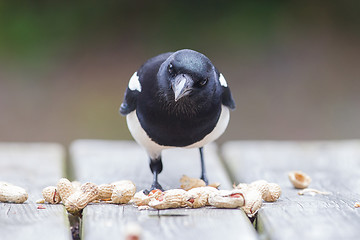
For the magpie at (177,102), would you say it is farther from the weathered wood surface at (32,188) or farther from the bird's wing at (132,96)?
the weathered wood surface at (32,188)

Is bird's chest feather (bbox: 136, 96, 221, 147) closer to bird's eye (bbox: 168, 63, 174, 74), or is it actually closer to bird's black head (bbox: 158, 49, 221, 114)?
bird's black head (bbox: 158, 49, 221, 114)

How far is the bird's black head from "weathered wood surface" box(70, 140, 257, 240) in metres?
0.51

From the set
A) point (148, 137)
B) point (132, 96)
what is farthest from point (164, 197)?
point (132, 96)

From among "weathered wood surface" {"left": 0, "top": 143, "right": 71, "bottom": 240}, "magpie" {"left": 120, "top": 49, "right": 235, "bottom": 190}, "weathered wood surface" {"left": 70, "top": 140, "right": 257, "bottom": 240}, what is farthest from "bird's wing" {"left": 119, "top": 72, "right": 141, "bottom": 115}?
"weathered wood surface" {"left": 0, "top": 143, "right": 71, "bottom": 240}

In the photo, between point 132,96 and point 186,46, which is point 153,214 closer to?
point 132,96

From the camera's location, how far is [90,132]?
7051mm

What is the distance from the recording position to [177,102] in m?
3.04

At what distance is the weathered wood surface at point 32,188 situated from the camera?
7.54 feet

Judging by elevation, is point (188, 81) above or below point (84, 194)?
above

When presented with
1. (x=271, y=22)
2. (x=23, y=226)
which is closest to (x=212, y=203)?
(x=23, y=226)

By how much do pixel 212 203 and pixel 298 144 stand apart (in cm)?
173

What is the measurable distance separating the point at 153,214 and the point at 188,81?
2.18ft

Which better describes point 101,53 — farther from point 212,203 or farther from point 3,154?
point 212,203

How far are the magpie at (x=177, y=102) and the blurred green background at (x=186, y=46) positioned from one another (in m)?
4.20
